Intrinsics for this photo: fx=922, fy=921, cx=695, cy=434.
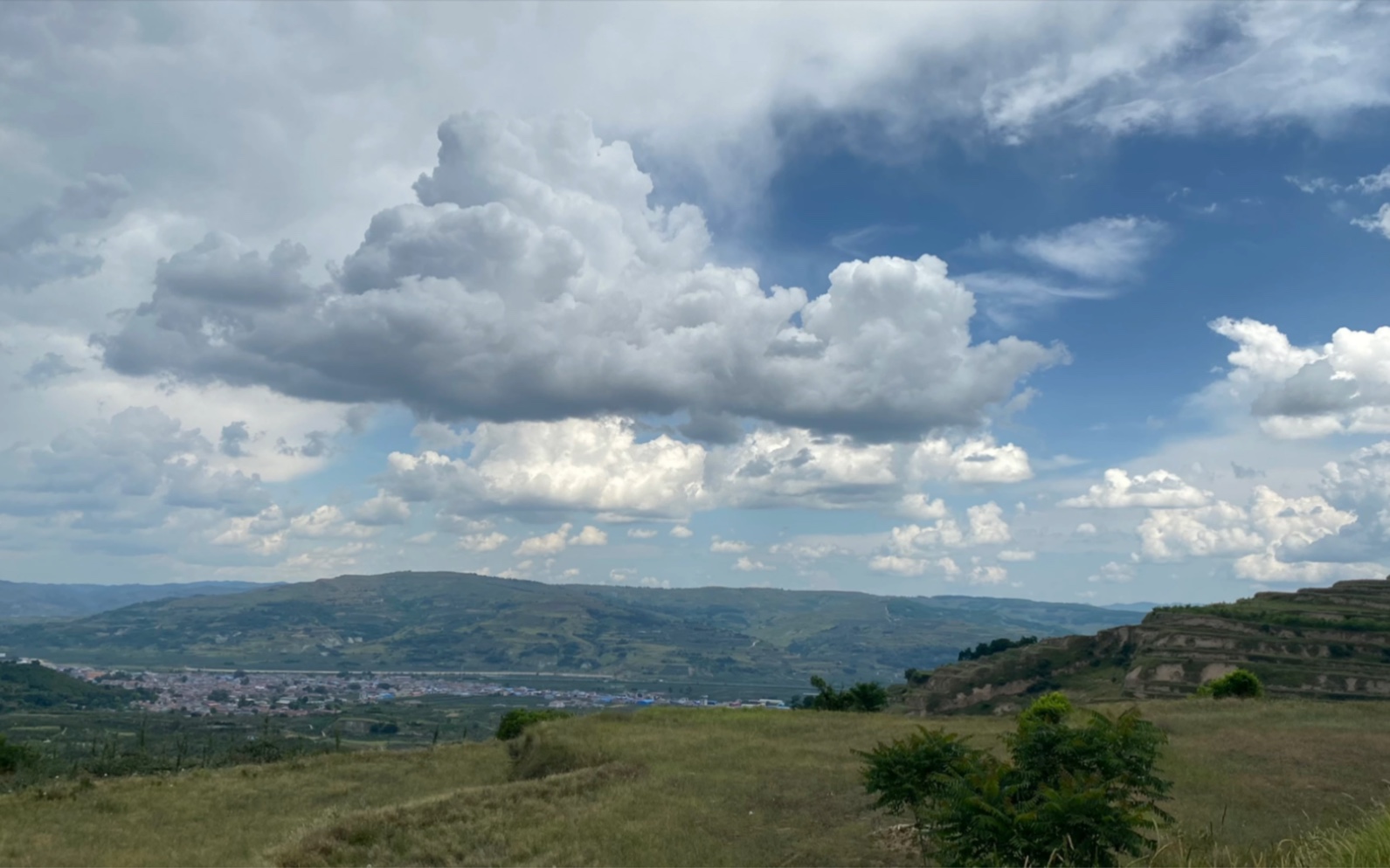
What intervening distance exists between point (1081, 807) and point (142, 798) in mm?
40517

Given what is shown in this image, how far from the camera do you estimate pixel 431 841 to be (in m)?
25.8

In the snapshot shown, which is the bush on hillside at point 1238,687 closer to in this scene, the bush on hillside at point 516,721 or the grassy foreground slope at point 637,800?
the grassy foreground slope at point 637,800

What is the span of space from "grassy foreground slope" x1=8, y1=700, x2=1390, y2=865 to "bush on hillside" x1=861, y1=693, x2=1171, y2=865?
5.60ft

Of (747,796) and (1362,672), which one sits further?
(1362,672)

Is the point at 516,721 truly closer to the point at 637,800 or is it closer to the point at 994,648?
the point at 637,800

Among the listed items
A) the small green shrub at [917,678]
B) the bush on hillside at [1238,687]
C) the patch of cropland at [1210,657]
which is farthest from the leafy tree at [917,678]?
the bush on hillside at [1238,687]

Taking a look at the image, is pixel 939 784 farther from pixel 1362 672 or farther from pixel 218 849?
pixel 1362 672

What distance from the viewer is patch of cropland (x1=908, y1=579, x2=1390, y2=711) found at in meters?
103

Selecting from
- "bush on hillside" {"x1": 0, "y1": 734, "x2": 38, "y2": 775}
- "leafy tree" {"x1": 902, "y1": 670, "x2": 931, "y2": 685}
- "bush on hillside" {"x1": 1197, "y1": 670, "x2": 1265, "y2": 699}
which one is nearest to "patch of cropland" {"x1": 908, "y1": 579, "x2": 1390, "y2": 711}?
"leafy tree" {"x1": 902, "y1": 670, "x2": 931, "y2": 685}

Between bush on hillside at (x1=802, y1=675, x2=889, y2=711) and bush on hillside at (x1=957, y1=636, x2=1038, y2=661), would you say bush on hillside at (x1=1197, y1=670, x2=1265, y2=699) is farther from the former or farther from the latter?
bush on hillside at (x1=957, y1=636, x2=1038, y2=661)

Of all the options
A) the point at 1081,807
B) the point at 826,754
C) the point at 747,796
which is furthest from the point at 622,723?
the point at 1081,807

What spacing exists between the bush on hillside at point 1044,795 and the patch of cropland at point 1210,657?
303 feet

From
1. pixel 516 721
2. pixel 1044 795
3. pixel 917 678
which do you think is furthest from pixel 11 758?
pixel 917 678

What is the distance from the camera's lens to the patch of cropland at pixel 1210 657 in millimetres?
103188
